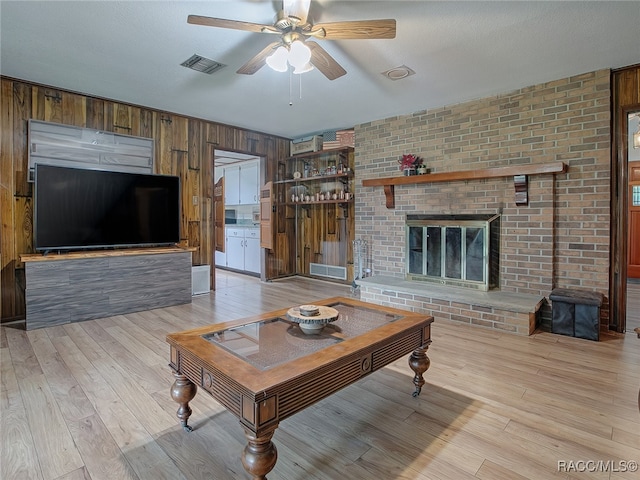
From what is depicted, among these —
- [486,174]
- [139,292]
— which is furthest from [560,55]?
[139,292]

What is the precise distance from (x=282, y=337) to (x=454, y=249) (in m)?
2.89

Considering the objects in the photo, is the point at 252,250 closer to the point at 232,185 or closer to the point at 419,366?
the point at 232,185

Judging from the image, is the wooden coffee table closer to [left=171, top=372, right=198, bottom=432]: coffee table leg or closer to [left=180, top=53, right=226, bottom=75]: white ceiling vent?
[left=171, top=372, right=198, bottom=432]: coffee table leg

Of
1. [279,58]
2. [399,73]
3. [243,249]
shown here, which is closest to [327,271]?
[243,249]

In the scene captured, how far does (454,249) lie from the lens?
402 cm

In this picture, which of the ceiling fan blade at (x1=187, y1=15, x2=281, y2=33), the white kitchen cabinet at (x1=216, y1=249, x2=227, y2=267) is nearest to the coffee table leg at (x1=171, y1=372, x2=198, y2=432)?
the ceiling fan blade at (x1=187, y1=15, x2=281, y2=33)

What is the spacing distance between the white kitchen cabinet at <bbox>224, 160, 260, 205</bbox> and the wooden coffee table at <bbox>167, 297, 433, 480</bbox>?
5.01 metres

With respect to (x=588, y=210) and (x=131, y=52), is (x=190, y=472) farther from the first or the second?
(x=588, y=210)

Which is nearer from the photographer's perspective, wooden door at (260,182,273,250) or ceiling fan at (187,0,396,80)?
ceiling fan at (187,0,396,80)

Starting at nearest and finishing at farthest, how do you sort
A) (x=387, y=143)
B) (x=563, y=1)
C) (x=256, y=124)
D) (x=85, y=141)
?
(x=563, y=1) < (x=85, y=141) < (x=387, y=143) < (x=256, y=124)

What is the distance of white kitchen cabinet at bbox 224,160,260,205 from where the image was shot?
22.4ft

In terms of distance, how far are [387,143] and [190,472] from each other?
4362 mm

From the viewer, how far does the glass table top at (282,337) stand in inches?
59.8

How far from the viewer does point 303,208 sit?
249 inches
